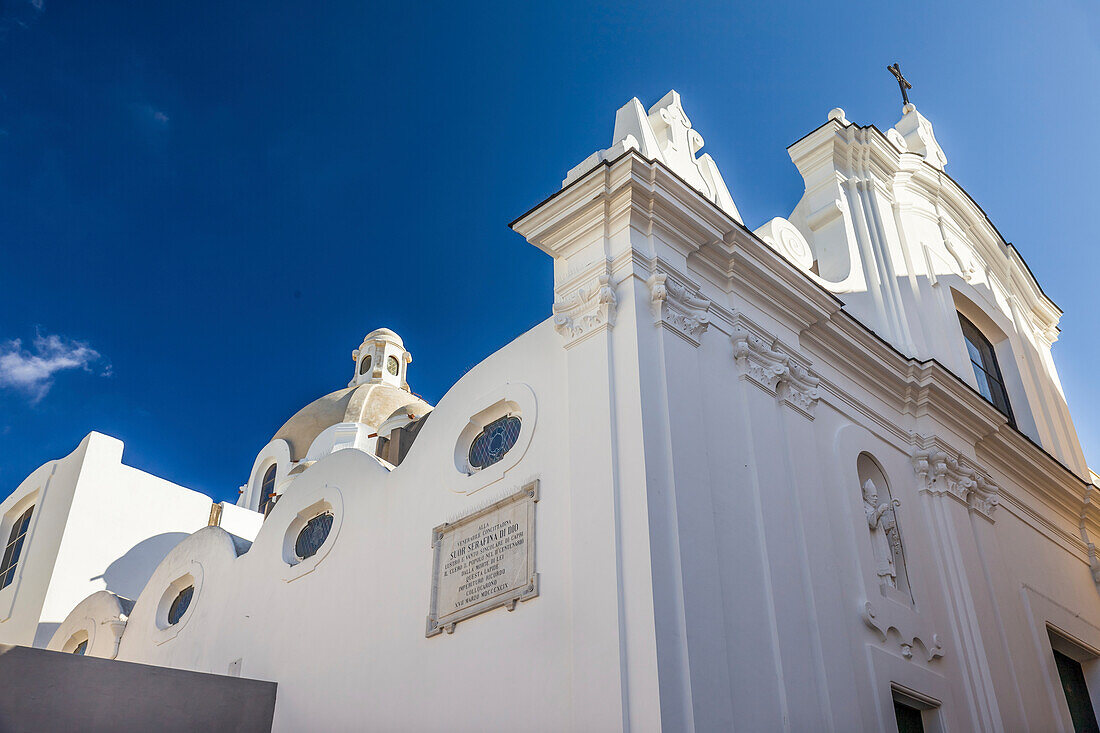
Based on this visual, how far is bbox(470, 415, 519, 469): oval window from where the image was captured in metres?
10.1

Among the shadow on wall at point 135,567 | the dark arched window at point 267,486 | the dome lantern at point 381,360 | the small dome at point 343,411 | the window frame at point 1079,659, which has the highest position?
the dome lantern at point 381,360

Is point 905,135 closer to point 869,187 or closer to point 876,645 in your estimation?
point 869,187

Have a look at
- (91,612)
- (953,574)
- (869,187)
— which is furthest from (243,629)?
(869,187)

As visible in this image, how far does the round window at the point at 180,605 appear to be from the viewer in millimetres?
14164

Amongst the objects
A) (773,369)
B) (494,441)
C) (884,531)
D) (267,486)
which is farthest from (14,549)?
(884,531)

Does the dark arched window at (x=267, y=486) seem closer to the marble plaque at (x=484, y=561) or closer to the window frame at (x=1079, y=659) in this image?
the marble plaque at (x=484, y=561)

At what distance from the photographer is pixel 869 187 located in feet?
48.8

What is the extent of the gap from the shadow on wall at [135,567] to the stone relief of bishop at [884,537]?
11949mm

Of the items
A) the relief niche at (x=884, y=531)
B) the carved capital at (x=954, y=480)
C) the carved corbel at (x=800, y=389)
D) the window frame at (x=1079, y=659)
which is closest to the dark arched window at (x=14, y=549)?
the carved corbel at (x=800, y=389)

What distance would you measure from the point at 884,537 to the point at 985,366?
6.32 metres

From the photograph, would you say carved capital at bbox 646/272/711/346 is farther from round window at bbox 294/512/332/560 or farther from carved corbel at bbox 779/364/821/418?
round window at bbox 294/512/332/560

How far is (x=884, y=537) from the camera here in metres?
10.9

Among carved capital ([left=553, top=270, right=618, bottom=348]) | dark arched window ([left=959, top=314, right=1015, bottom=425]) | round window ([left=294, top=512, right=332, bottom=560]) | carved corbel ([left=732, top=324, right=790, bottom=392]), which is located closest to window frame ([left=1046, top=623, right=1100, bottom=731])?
dark arched window ([left=959, top=314, right=1015, bottom=425])

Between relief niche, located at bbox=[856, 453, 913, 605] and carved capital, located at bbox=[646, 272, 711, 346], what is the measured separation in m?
2.94
